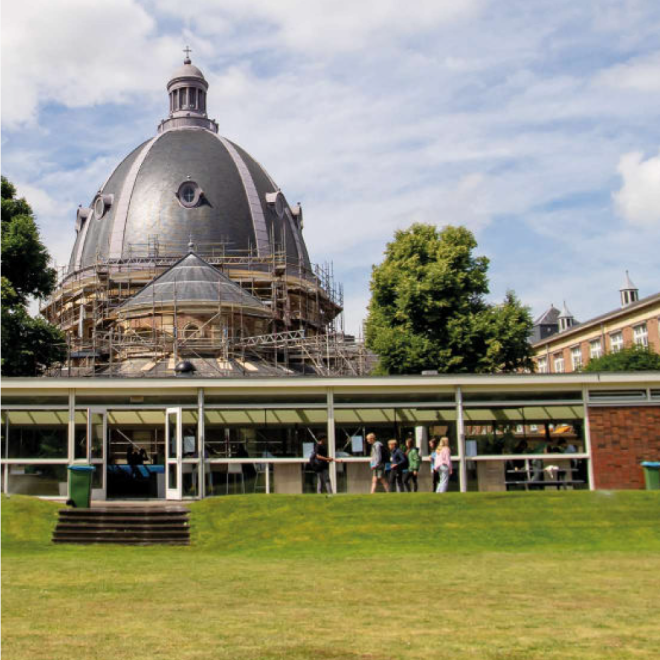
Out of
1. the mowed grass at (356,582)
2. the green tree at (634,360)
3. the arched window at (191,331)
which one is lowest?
the mowed grass at (356,582)

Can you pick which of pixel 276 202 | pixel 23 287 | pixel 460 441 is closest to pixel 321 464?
pixel 460 441

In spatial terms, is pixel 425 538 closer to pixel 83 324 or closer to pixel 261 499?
pixel 261 499

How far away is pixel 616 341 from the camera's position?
5675 cm

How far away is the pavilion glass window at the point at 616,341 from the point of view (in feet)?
184

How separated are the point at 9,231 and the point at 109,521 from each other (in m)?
16.3

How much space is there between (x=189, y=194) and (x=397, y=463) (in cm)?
4116

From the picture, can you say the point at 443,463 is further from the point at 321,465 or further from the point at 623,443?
the point at 623,443

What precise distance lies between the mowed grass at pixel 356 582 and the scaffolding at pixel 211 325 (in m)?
23.6

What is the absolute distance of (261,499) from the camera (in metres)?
18.0

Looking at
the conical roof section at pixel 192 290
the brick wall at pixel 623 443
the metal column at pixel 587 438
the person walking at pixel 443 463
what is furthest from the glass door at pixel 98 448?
the conical roof section at pixel 192 290

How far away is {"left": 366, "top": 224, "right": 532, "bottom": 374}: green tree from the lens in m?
39.7

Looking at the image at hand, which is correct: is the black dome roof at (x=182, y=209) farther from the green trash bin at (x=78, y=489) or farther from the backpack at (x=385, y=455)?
the green trash bin at (x=78, y=489)

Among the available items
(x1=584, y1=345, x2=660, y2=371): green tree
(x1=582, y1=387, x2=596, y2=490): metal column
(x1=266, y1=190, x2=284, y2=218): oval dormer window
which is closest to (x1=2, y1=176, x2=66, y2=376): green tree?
(x1=582, y1=387, x2=596, y2=490): metal column

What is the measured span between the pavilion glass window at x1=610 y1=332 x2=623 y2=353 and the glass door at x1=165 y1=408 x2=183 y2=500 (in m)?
40.7
